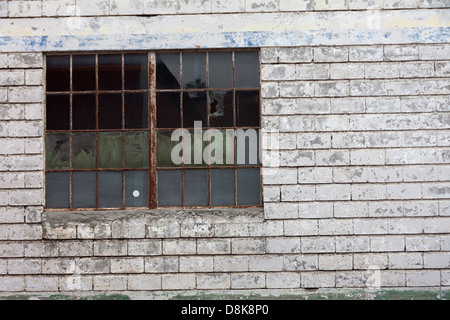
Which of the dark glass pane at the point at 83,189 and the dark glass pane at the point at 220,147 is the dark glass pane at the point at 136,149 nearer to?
the dark glass pane at the point at 83,189

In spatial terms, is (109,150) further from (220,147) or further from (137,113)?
(220,147)

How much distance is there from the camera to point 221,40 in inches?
230

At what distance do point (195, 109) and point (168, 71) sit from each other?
629 millimetres

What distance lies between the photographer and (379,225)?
5.67 meters

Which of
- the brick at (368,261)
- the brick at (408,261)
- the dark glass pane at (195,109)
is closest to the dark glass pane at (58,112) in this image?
the dark glass pane at (195,109)

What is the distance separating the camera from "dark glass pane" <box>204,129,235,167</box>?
19.2ft

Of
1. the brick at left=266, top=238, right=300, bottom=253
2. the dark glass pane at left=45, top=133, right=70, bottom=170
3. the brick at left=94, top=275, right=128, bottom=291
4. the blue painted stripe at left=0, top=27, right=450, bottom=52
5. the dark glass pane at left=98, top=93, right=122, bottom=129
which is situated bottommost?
the brick at left=94, top=275, right=128, bottom=291

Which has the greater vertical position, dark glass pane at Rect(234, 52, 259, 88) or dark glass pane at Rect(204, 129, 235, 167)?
dark glass pane at Rect(234, 52, 259, 88)

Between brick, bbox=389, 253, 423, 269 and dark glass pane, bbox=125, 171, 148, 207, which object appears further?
dark glass pane, bbox=125, 171, 148, 207

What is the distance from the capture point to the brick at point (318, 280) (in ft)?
18.5

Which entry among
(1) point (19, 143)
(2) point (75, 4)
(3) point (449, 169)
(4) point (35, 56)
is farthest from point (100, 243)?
(3) point (449, 169)

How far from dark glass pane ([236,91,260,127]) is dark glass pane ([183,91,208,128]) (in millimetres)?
451

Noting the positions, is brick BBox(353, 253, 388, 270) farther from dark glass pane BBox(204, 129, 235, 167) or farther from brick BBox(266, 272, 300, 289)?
dark glass pane BBox(204, 129, 235, 167)

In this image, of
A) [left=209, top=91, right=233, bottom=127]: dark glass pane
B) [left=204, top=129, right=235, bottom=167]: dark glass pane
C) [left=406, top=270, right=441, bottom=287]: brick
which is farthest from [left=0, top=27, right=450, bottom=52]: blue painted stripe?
[left=406, top=270, right=441, bottom=287]: brick
